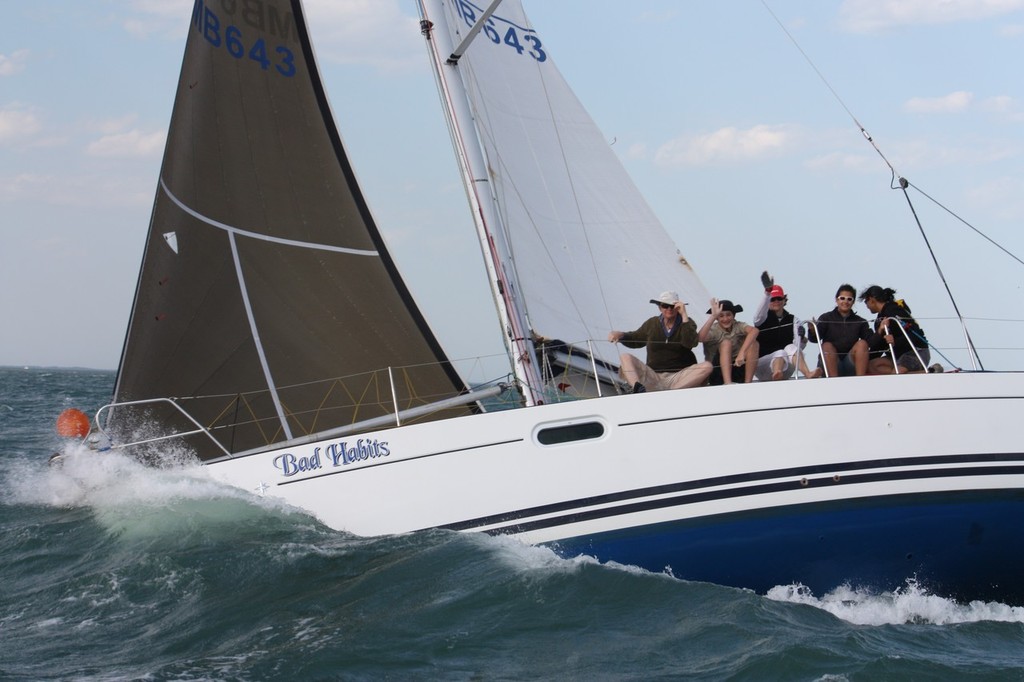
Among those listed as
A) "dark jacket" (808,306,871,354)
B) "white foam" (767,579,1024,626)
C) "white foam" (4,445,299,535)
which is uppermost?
"dark jacket" (808,306,871,354)

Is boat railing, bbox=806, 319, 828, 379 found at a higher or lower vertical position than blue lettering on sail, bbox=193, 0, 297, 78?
lower

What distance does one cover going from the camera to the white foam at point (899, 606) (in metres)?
6.19

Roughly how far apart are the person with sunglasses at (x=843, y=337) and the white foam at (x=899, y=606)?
1468mm

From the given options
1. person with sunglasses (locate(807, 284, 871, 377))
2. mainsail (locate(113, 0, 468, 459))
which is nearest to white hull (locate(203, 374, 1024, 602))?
person with sunglasses (locate(807, 284, 871, 377))

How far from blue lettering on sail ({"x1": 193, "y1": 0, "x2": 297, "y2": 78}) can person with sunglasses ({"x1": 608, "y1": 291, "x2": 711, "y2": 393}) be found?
3903 mm

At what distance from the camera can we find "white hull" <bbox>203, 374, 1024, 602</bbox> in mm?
6191

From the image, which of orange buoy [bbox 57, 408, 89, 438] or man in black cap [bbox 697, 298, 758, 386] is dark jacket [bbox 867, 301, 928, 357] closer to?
man in black cap [bbox 697, 298, 758, 386]

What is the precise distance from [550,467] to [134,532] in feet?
10.5

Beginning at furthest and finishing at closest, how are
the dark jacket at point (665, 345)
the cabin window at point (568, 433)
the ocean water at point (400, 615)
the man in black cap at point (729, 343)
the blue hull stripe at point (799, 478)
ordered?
the dark jacket at point (665, 345) → the man in black cap at point (729, 343) → the cabin window at point (568, 433) → the blue hull stripe at point (799, 478) → the ocean water at point (400, 615)

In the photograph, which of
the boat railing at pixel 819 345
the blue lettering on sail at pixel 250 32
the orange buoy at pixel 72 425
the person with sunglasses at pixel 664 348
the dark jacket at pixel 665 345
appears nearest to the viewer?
the boat railing at pixel 819 345

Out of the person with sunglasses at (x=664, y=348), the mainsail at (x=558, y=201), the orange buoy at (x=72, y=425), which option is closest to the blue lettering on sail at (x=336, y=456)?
the person with sunglasses at (x=664, y=348)

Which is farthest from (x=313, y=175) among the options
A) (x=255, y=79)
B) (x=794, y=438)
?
(x=794, y=438)

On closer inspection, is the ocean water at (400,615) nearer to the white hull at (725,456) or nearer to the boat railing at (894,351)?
the white hull at (725,456)

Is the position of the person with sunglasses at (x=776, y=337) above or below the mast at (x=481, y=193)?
below
